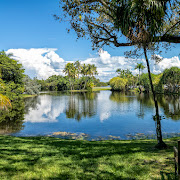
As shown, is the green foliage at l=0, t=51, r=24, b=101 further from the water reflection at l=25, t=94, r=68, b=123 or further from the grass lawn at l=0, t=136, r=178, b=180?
the grass lawn at l=0, t=136, r=178, b=180

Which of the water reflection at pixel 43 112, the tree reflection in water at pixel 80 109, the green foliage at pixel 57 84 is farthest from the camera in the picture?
the green foliage at pixel 57 84

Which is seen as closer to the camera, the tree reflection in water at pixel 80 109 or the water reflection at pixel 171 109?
the water reflection at pixel 171 109

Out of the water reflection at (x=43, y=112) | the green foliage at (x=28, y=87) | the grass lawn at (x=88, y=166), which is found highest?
the green foliage at (x=28, y=87)

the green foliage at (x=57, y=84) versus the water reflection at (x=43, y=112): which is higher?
the green foliage at (x=57, y=84)

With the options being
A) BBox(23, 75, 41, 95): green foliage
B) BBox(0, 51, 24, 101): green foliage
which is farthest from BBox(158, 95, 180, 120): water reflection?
BBox(23, 75, 41, 95): green foliage

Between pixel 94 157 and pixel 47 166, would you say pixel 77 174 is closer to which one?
pixel 47 166

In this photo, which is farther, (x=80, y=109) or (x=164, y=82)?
(x=164, y=82)

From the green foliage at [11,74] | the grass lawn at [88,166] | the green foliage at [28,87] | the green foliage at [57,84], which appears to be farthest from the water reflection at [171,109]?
the green foliage at [57,84]

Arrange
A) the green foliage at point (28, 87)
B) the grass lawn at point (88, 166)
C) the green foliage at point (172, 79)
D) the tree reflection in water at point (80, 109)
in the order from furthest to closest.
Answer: the green foliage at point (28, 87) < the green foliage at point (172, 79) < the tree reflection in water at point (80, 109) < the grass lawn at point (88, 166)

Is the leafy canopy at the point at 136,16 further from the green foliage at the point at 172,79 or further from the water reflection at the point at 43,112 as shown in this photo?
the green foliage at the point at 172,79

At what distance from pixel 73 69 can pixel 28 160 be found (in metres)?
98.7

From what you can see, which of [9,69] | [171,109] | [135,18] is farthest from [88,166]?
[9,69]

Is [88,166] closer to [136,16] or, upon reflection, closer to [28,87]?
[136,16]

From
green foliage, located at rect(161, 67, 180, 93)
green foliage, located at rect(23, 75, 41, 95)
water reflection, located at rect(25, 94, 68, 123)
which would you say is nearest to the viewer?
water reflection, located at rect(25, 94, 68, 123)
